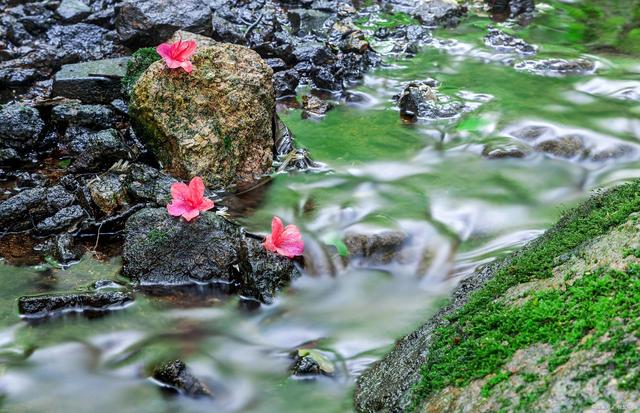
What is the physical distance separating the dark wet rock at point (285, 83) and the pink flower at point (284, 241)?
11.1ft

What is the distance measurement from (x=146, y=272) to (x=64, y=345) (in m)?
0.76

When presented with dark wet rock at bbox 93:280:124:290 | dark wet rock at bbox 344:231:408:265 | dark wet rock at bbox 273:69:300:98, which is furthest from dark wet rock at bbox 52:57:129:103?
dark wet rock at bbox 344:231:408:265

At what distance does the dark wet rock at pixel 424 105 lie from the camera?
7.13m

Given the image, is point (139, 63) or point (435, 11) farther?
point (435, 11)

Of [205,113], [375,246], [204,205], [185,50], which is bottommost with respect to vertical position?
[375,246]

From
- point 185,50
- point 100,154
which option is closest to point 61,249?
point 100,154

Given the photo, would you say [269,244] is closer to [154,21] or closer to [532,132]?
[532,132]

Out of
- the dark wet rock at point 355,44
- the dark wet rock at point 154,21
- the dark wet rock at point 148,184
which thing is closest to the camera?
the dark wet rock at point 148,184

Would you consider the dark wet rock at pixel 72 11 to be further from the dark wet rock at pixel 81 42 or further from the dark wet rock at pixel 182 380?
the dark wet rock at pixel 182 380

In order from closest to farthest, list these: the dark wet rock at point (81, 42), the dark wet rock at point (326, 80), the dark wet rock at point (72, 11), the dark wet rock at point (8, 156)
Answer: the dark wet rock at point (8, 156), the dark wet rock at point (326, 80), the dark wet rock at point (81, 42), the dark wet rock at point (72, 11)

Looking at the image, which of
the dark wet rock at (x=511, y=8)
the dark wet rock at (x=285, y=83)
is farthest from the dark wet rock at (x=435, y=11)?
the dark wet rock at (x=285, y=83)

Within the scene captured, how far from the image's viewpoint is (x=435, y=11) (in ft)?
35.0

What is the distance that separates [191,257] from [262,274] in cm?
53

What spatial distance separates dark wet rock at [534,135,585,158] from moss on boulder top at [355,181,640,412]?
125 inches
